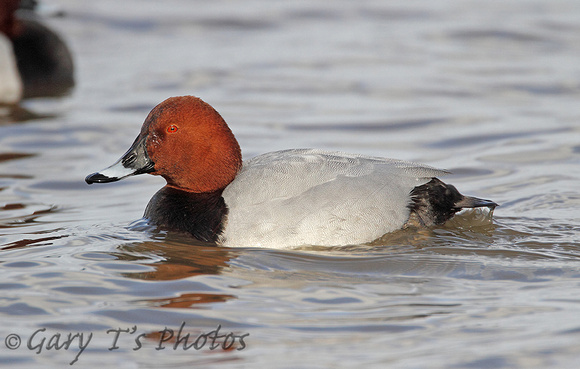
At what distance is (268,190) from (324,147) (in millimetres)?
3100

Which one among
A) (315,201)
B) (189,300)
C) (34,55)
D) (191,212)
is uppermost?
(34,55)

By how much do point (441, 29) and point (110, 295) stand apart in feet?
31.4

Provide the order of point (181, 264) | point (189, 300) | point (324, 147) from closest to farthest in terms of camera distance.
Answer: point (189, 300), point (181, 264), point (324, 147)

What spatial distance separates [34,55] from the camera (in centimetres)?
1098

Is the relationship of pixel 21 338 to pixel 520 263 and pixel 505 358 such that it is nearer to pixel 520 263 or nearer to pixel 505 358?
pixel 505 358

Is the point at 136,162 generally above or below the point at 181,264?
above

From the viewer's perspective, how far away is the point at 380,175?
215 inches

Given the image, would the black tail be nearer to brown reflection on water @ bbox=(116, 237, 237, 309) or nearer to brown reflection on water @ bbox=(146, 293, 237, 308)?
brown reflection on water @ bbox=(116, 237, 237, 309)

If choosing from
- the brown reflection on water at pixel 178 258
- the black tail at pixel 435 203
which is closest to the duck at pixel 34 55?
the brown reflection on water at pixel 178 258

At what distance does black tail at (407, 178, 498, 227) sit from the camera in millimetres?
5539

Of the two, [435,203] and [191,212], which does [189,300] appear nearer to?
[191,212]

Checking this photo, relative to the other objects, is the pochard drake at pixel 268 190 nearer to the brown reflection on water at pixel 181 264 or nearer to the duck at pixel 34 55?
the brown reflection on water at pixel 181 264

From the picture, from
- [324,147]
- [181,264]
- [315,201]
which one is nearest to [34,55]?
[324,147]

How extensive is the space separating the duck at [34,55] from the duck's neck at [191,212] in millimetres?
5518
